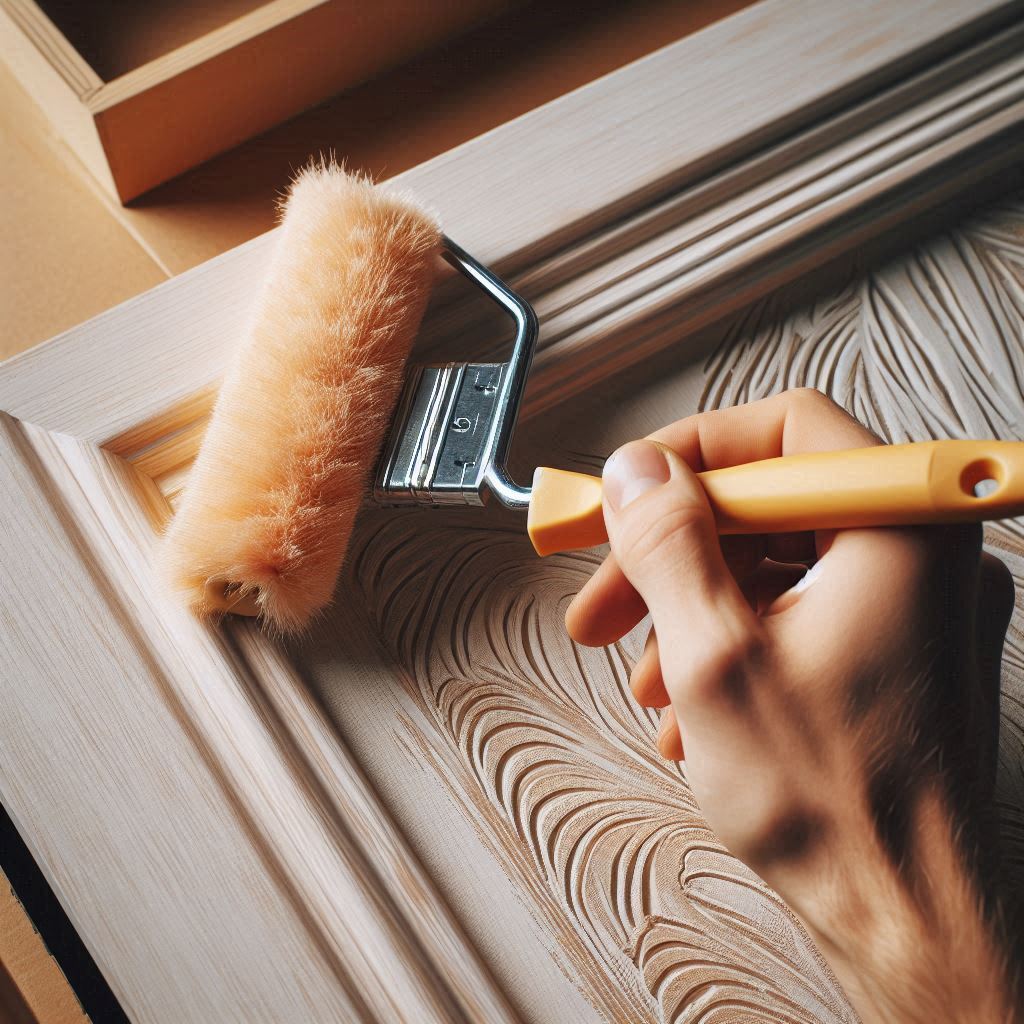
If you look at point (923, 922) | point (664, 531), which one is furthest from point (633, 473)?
point (923, 922)

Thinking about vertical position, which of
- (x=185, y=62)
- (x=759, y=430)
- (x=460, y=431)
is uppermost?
(x=185, y=62)

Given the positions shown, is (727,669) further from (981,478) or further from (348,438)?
(348,438)

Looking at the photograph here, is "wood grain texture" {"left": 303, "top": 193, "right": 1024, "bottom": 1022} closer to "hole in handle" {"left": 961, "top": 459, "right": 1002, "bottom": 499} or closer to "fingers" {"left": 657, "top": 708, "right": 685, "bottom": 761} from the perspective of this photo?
"fingers" {"left": 657, "top": 708, "right": 685, "bottom": 761}

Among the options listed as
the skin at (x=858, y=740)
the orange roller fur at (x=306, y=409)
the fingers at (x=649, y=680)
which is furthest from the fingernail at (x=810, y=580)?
the orange roller fur at (x=306, y=409)

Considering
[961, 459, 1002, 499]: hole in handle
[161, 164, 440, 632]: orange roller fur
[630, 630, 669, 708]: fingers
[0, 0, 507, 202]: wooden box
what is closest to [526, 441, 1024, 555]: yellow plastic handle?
[961, 459, 1002, 499]: hole in handle

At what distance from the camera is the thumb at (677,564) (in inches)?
17.4

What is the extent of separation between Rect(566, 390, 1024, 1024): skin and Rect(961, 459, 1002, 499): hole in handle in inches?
1.2

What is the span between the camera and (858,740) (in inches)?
17.3

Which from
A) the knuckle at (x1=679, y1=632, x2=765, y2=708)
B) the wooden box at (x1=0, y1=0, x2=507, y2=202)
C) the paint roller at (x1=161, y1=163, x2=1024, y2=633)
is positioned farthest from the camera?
the wooden box at (x1=0, y1=0, x2=507, y2=202)

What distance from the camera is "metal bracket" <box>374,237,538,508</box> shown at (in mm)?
609

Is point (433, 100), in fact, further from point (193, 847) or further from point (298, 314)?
point (193, 847)

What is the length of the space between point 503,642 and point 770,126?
47 cm

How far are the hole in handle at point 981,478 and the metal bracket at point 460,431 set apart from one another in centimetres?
25

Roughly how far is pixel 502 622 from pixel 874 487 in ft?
0.90
